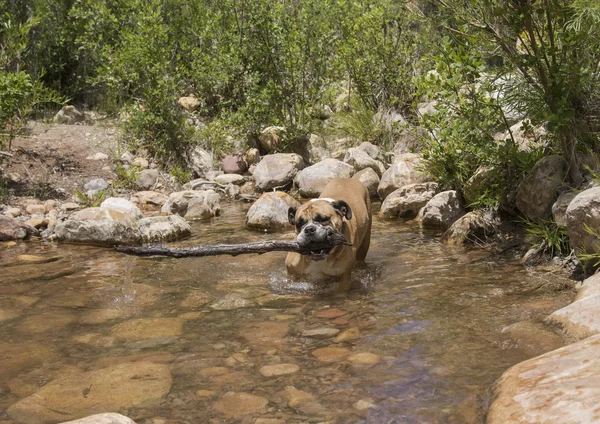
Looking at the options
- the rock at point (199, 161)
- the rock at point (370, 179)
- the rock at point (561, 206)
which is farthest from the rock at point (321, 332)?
the rock at point (199, 161)

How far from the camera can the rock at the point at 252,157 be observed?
14430 millimetres

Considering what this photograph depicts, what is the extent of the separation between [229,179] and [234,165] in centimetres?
74

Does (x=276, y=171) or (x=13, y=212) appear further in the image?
(x=276, y=171)

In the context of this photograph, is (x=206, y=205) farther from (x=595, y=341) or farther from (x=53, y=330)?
(x=595, y=341)

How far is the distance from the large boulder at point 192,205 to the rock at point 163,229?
4.86 feet

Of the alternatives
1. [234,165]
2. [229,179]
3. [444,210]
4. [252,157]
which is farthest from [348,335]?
[252,157]

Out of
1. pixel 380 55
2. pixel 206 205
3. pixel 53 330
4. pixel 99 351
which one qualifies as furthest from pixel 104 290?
pixel 380 55

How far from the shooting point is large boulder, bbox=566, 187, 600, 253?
5551mm

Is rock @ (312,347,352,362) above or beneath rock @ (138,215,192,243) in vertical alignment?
beneath

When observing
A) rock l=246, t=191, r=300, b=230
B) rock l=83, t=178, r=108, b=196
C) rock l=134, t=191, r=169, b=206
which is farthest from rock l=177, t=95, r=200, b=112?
rock l=246, t=191, r=300, b=230

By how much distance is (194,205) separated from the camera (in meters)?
10.9

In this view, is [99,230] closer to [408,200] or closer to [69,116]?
[408,200]

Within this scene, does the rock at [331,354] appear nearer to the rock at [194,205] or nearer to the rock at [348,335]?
the rock at [348,335]

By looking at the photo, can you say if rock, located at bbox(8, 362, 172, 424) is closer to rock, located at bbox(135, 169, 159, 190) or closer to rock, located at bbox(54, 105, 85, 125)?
rock, located at bbox(135, 169, 159, 190)
